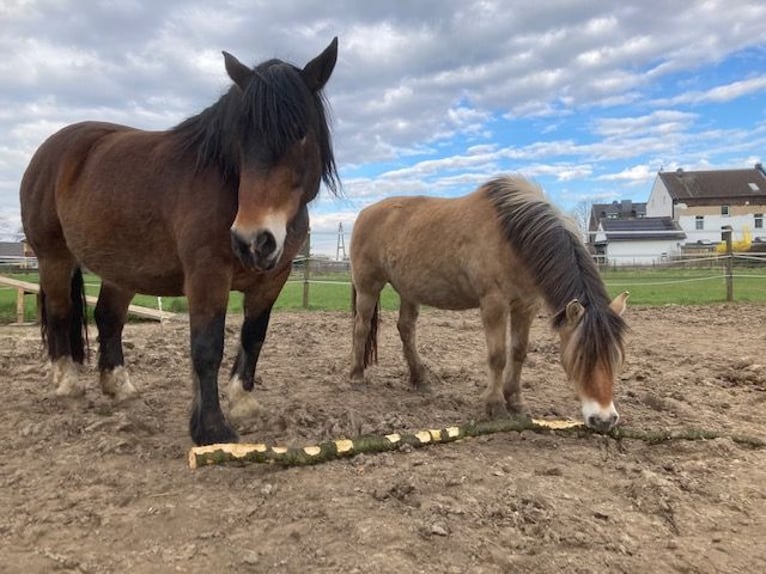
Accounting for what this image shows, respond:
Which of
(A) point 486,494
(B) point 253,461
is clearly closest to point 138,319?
(B) point 253,461

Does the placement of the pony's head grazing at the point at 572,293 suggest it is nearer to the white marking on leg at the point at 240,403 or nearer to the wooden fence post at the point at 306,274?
the white marking on leg at the point at 240,403

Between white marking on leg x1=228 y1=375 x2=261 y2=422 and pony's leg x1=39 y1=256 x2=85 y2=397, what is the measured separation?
1448mm

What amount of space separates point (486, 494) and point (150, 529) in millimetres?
1469

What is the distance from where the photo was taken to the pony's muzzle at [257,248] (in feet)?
9.48

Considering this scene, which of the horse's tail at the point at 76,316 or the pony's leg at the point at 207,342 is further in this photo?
the horse's tail at the point at 76,316

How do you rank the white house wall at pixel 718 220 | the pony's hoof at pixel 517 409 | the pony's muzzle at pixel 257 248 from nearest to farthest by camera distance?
the pony's muzzle at pixel 257 248
the pony's hoof at pixel 517 409
the white house wall at pixel 718 220

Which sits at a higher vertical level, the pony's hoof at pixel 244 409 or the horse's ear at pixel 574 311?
the horse's ear at pixel 574 311

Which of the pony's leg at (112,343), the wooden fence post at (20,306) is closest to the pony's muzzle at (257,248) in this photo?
the pony's leg at (112,343)

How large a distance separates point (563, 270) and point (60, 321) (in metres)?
3.87

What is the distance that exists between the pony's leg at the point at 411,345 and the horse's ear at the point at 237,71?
3.05 m

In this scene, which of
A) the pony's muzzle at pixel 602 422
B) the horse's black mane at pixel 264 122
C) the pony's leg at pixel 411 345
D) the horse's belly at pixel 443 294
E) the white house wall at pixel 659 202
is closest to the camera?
the horse's black mane at pixel 264 122

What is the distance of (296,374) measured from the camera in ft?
19.2

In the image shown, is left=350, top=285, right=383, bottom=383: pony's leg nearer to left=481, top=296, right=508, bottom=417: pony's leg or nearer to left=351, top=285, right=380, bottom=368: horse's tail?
left=351, top=285, right=380, bottom=368: horse's tail

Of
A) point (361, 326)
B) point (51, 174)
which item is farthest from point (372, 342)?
point (51, 174)
